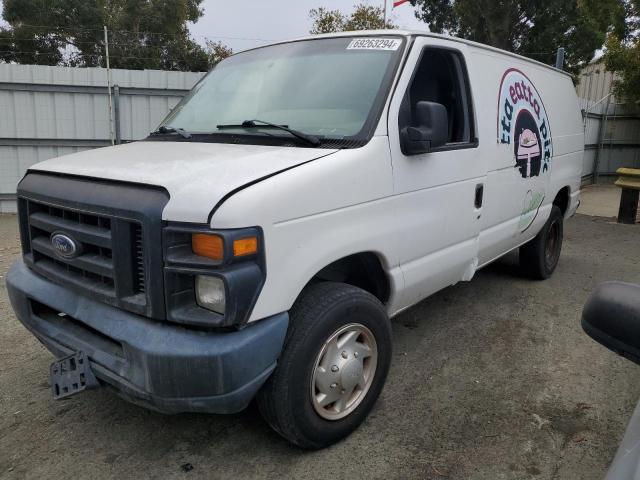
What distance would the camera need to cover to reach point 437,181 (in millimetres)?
3381

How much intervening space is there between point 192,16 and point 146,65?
330 inches

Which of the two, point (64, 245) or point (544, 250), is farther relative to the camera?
point (544, 250)

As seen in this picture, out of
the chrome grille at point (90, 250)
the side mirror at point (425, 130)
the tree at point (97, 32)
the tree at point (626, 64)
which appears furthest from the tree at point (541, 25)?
the chrome grille at point (90, 250)

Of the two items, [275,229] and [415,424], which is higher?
[275,229]

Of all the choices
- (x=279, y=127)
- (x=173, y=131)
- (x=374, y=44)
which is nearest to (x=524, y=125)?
(x=374, y=44)

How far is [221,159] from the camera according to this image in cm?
261

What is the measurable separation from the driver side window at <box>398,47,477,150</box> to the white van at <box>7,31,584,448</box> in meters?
0.01

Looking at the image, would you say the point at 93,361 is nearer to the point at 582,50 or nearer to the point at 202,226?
the point at 202,226

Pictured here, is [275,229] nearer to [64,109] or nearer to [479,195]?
[479,195]

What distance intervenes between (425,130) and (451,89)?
100cm

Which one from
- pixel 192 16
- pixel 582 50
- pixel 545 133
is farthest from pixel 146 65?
pixel 545 133

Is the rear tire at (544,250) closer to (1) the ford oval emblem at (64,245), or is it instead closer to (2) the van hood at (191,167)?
Result: (2) the van hood at (191,167)

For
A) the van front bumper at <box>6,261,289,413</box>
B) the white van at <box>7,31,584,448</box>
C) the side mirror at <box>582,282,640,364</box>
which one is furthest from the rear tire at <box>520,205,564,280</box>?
the side mirror at <box>582,282,640,364</box>

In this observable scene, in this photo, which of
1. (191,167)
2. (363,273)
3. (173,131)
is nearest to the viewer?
(191,167)
